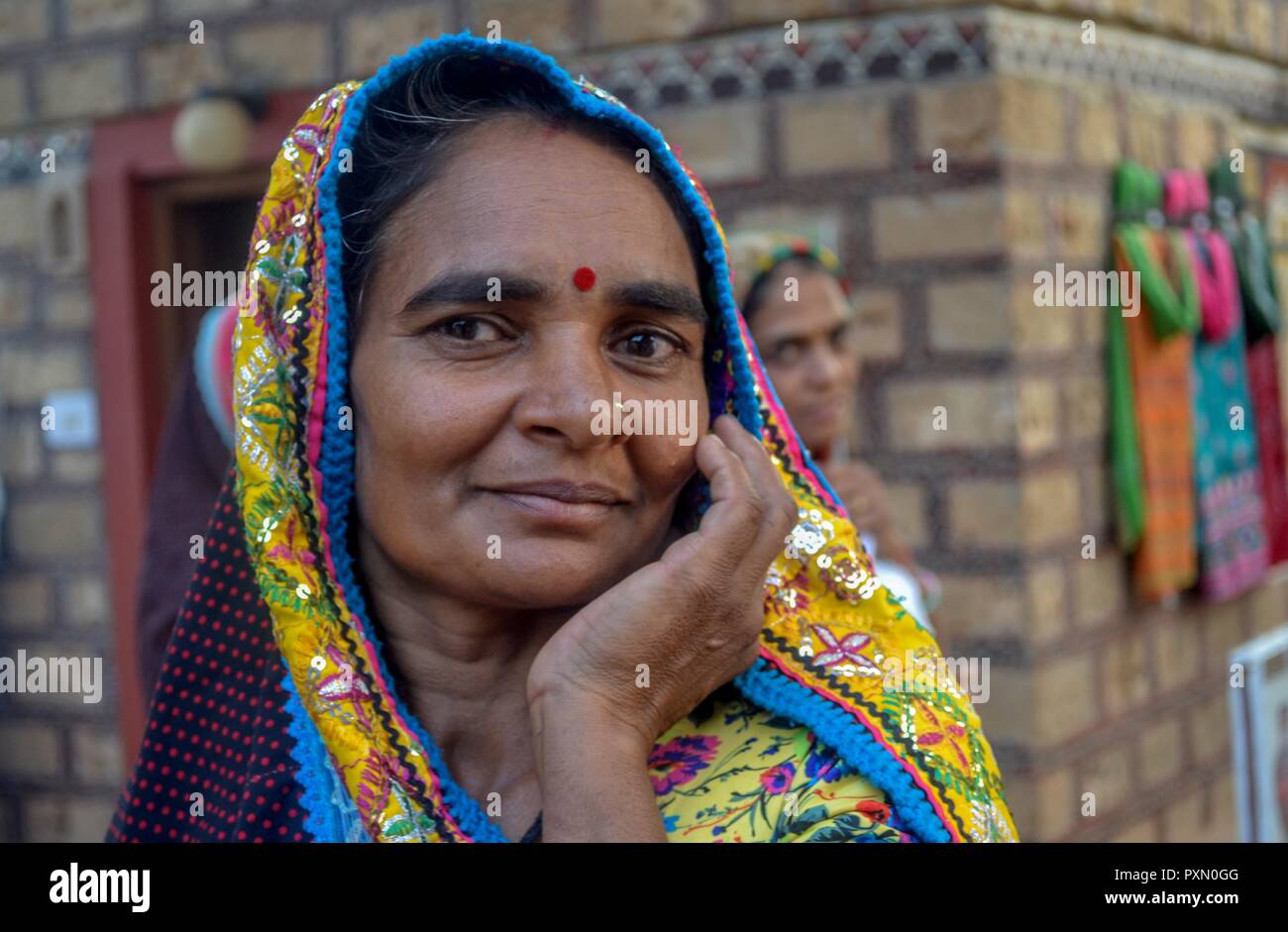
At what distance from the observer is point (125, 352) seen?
175 inches

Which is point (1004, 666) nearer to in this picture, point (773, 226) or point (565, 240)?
point (773, 226)

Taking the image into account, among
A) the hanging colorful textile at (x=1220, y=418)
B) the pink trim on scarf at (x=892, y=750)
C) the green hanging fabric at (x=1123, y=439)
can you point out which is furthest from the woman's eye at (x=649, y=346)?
the hanging colorful textile at (x=1220, y=418)

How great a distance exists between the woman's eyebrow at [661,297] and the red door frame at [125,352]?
3211mm

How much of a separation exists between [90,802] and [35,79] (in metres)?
2.19

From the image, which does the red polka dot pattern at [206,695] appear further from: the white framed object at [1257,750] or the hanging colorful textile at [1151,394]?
the hanging colorful textile at [1151,394]

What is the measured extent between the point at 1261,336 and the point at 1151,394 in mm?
852

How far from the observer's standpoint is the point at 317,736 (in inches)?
64.2

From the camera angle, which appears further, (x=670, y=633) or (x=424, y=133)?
(x=424, y=133)

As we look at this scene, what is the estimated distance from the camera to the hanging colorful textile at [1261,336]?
450 cm

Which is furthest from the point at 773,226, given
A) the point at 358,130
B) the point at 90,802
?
the point at 90,802

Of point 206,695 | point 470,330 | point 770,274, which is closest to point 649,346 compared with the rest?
point 470,330

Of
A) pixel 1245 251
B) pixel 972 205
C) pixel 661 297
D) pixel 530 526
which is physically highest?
pixel 1245 251

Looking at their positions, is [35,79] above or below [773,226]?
above

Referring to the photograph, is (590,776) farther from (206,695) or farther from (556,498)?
(206,695)
